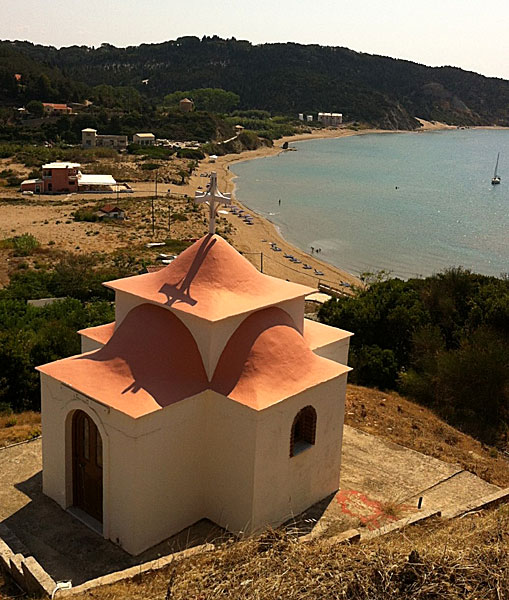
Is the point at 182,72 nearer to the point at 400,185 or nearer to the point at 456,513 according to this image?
the point at 400,185

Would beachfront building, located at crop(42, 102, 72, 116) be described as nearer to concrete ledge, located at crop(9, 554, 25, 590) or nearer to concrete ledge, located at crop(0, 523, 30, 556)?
concrete ledge, located at crop(0, 523, 30, 556)

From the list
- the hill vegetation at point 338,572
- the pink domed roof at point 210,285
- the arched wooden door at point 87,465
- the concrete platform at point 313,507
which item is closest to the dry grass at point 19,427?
the concrete platform at point 313,507

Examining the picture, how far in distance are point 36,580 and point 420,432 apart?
7.89 meters

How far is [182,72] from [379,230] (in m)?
133

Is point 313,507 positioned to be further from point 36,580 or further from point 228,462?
point 36,580

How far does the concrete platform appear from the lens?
8.04 meters

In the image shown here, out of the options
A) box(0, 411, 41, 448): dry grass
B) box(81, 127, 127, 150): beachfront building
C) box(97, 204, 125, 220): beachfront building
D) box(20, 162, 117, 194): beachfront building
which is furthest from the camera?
box(81, 127, 127, 150): beachfront building

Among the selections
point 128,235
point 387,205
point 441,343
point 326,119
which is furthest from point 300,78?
point 441,343

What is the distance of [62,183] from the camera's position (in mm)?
51812

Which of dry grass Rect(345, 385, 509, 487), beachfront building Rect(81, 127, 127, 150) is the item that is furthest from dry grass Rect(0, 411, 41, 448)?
beachfront building Rect(81, 127, 127, 150)

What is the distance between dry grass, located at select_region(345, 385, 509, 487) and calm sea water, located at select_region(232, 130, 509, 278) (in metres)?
23.3

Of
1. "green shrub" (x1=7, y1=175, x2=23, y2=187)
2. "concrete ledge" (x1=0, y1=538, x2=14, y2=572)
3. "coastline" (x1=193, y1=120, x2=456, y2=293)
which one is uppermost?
"concrete ledge" (x1=0, y1=538, x2=14, y2=572)

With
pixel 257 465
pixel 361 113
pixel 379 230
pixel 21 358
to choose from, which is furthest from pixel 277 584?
pixel 361 113

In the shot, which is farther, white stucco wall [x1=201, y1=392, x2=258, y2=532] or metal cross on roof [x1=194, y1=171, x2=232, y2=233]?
metal cross on roof [x1=194, y1=171, x2=232, y2=233]
